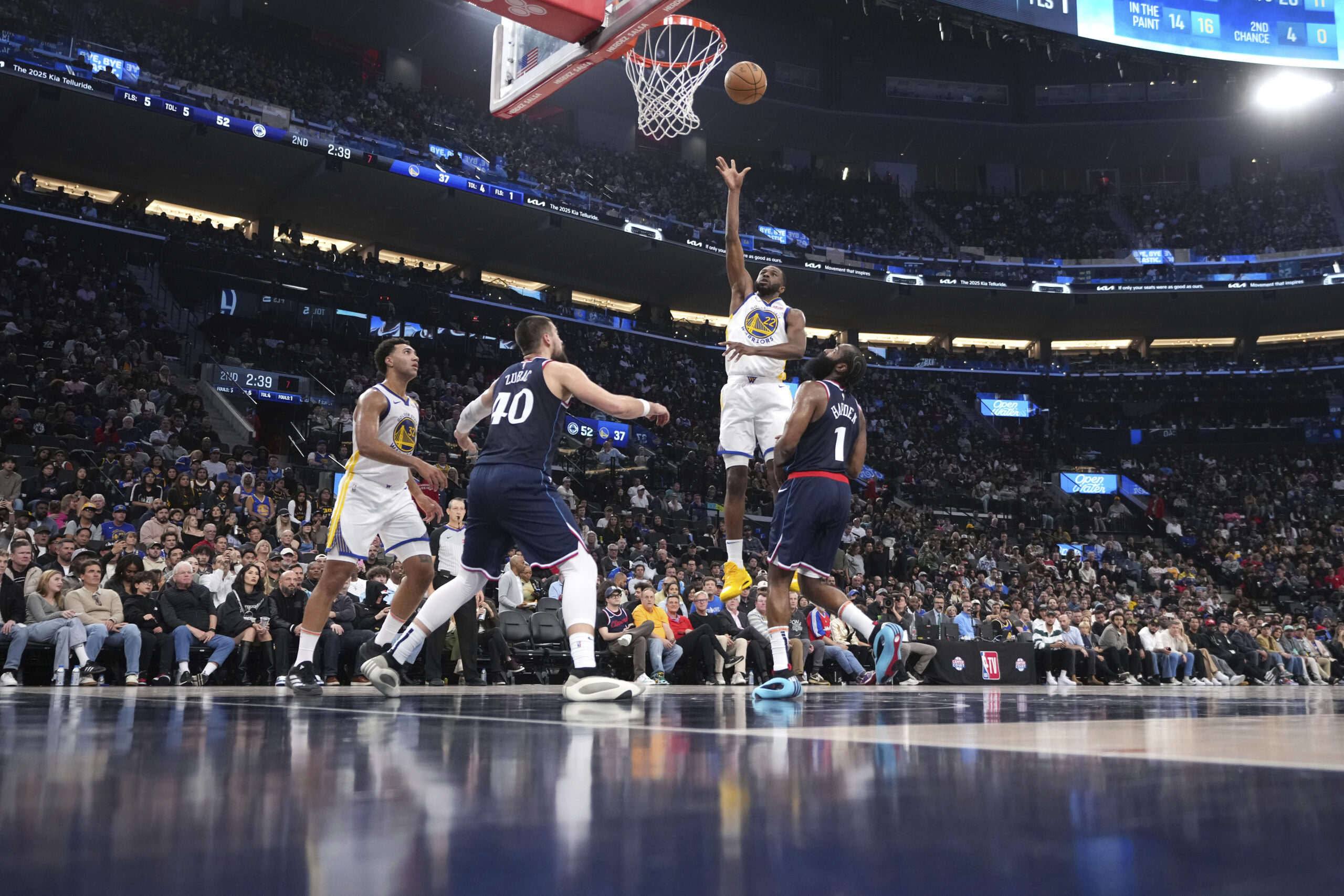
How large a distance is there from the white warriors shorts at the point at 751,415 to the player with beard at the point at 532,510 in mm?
2075

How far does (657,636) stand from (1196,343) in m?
32.1

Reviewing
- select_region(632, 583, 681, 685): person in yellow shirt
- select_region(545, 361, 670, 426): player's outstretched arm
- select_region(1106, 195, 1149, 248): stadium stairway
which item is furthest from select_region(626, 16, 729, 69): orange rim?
select_region(1106, 195, 1149, 248): stadium stairway

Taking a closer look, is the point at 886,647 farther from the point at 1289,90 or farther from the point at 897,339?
the point at 897,339

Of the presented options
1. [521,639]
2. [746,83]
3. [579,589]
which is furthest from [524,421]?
[521,639]

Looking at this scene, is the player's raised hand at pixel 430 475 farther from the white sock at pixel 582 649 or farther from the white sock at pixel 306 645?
the white sock at pixel 306 645

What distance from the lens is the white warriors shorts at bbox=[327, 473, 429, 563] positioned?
219 inches

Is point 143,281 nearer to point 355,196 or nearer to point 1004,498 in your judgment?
point 355,196

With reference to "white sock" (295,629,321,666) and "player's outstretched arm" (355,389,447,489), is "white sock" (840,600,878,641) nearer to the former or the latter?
"player's outstretched arm" (355,389,447,489)

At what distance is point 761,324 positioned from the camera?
6.64 meters

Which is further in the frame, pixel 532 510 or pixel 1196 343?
pixel 1196 343

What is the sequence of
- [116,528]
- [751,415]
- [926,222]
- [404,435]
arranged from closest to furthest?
1. [404,435]
2. [751,415]
3. [116,528]
4. [926,222]

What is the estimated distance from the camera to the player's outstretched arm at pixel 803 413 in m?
5.30

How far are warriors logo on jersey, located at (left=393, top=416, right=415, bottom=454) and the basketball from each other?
3.67m

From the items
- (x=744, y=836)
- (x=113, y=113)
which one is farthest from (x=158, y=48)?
(x=744, y=836)
